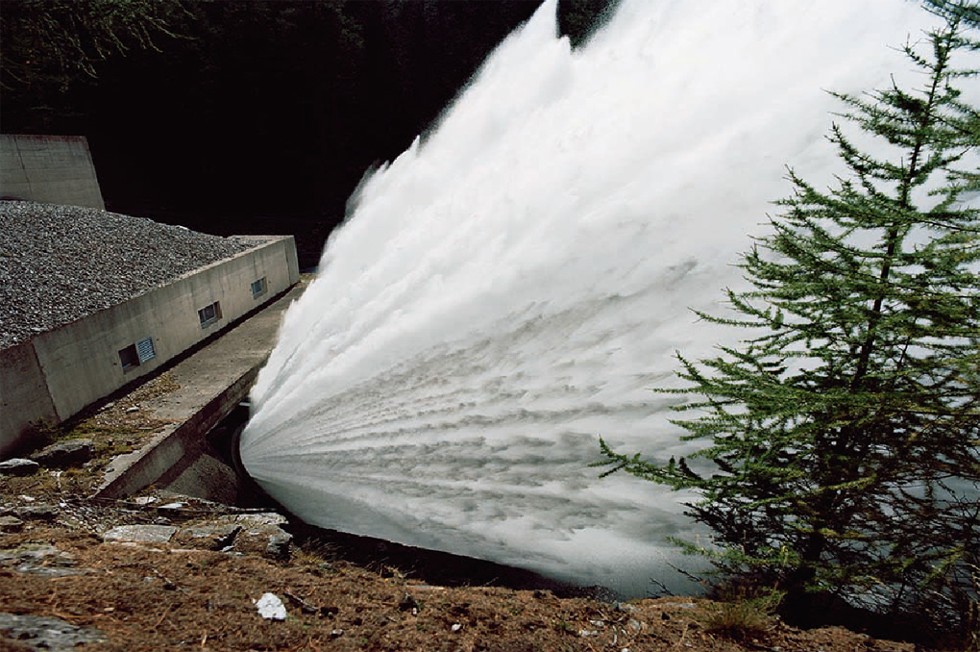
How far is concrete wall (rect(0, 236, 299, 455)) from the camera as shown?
8695mm

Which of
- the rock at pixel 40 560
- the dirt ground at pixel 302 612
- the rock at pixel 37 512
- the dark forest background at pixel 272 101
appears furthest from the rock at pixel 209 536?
the dark forest background at pixel 272 101

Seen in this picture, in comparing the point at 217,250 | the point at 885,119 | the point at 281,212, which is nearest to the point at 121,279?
the point at 217,250

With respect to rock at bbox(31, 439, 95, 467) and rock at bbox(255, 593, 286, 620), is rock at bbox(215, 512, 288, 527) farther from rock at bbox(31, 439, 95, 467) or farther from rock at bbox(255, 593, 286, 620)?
rock at bbox(31, 439, 95, 467)

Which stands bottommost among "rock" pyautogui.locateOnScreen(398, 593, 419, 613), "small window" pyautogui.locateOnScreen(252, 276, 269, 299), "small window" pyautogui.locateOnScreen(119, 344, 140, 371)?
"rock" pyautogui.locateOnScreen(398, 593, 419, 613)

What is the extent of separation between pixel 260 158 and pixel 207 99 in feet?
17.6

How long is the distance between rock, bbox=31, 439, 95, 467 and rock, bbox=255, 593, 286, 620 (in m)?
6.62

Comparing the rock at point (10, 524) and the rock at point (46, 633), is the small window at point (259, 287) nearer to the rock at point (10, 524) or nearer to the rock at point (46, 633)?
the rock at point (10, 524)

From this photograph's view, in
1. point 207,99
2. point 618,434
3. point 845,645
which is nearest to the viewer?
point 845,645

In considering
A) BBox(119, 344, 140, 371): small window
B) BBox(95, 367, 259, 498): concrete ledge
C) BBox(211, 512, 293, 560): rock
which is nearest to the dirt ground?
BBox(211, 512, 293, 560): rock

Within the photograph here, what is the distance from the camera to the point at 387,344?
1057cm

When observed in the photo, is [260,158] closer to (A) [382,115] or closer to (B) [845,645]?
(A) [382,115]

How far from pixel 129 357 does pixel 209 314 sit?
131 inches

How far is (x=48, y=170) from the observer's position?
17219mm

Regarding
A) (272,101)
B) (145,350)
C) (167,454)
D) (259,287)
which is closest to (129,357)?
(145,350)
